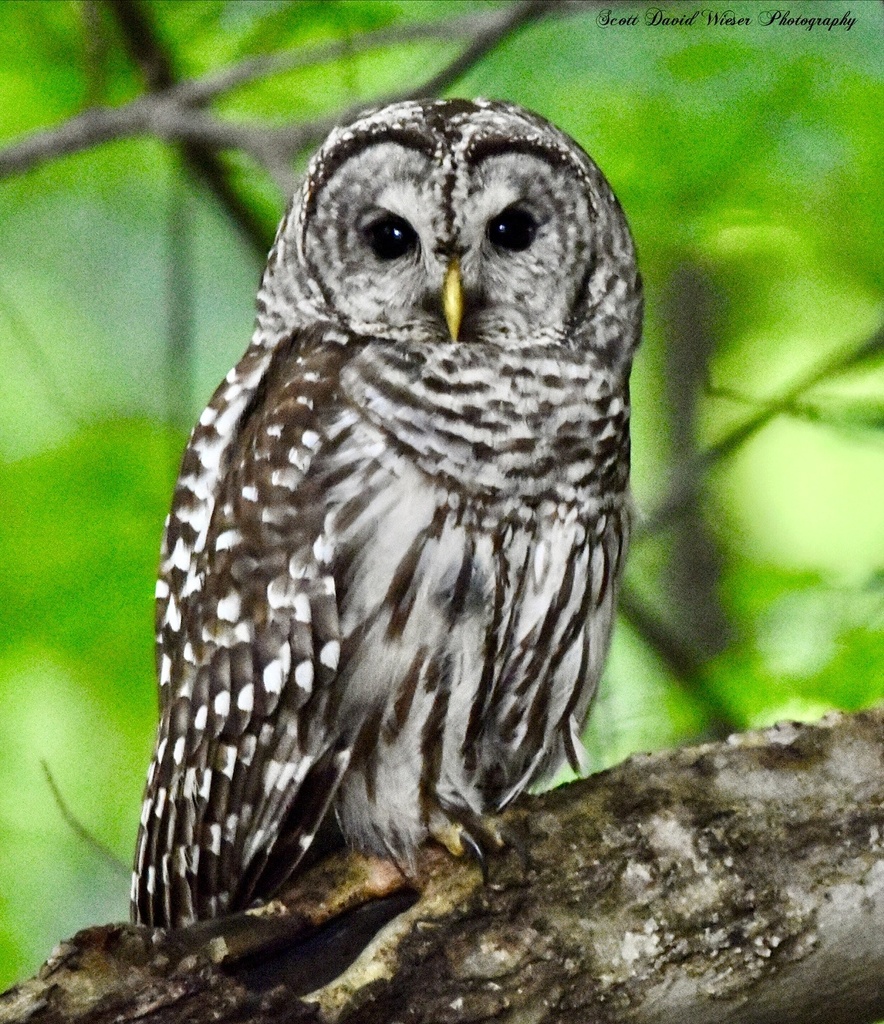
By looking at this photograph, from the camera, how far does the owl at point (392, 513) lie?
5.15 feet

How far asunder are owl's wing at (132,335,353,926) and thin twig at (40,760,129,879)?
29.3 inches

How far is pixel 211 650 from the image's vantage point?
1602 mm

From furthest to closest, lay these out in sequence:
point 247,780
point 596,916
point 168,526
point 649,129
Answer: point 649,129 → point 168,526 → point 247,780 → point 596,916

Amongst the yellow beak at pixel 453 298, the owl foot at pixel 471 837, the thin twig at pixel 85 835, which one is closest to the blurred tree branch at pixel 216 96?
the yellow beak at pixel 453 298

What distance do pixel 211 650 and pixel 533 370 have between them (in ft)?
1.74

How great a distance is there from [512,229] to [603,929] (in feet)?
2.84

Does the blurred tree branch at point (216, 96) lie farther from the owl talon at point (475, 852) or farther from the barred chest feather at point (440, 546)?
the owl talon at point (475, 852)

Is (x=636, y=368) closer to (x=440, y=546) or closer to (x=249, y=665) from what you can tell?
(x=440, y=546)

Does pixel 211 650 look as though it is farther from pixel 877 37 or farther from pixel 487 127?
pixel 877 37

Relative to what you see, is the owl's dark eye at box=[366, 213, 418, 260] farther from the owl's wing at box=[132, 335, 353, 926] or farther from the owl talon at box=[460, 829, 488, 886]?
the owl talon at box=[460, 829, 488, 886]

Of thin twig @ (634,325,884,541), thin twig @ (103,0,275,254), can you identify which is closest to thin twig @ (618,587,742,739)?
thin twig @ (634,325,884,541)

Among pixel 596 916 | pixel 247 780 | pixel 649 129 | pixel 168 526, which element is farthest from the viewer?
pixel 649 129

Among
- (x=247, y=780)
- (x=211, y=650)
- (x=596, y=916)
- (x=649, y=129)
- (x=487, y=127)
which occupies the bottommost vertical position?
(x=596, y=916)

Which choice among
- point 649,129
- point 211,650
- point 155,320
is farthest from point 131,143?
point 211,650
